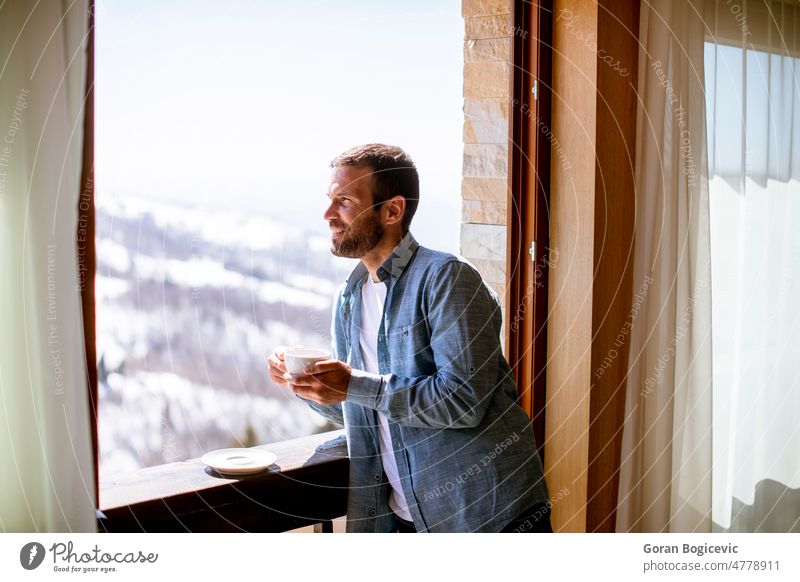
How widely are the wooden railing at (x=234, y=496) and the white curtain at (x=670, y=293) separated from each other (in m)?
0.83

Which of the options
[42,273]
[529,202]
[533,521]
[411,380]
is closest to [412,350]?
[411,380]

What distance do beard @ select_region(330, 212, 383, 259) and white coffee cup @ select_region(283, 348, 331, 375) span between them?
24 cm

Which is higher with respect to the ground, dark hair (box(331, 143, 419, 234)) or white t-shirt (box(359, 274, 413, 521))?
dark hair (box(331, 143, 419, 234))

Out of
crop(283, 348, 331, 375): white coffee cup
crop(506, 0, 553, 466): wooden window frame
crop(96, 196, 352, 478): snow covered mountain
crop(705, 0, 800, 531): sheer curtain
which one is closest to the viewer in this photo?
crop(283, 348, 331, 375): white coffee cup

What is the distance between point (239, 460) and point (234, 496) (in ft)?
0.24

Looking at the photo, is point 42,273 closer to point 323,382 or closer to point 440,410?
point 323,382

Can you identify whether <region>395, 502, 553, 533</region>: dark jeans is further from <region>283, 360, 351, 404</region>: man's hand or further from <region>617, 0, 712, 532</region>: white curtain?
<region>617, 0, 712, 532</region>: white curtain

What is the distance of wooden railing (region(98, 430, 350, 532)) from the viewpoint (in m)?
1.49

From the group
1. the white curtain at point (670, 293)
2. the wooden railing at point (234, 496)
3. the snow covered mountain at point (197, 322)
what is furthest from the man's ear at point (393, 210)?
the white curtain at point (670, 293)

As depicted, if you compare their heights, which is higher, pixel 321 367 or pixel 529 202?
pixel 529 202

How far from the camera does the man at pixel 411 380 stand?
1.59m

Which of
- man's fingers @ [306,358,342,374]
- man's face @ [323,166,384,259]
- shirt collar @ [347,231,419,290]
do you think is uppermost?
man's face @ [323,166,384,259]

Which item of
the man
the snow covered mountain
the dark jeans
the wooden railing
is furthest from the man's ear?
the dark jeans

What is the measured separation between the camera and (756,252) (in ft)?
6.82
